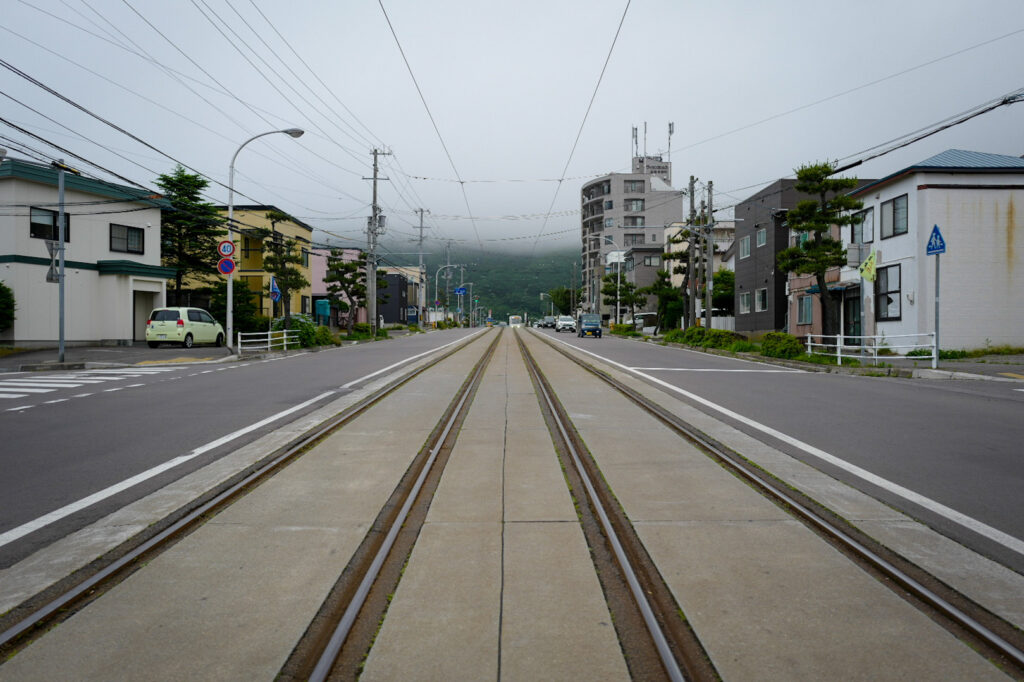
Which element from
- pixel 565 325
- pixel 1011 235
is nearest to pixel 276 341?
pixel 1011 235

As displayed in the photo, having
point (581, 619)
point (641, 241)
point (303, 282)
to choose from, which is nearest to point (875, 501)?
point (581, 619)

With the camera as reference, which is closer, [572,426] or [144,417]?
[572,426]

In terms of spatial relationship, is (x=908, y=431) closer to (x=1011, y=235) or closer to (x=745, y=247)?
(x=1011, y=235)

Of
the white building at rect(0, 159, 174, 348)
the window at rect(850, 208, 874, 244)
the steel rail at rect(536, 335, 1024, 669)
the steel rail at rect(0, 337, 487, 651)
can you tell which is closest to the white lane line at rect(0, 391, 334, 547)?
the steel rail at rect(0, 337, 487, 651)

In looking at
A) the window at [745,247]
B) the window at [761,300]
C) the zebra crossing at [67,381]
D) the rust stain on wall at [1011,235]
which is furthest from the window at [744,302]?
the zebra crossing at [67,381]

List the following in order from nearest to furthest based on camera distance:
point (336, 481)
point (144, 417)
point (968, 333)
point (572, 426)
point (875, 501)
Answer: point (875, 501), point (336, 481), point (572, 426), point (144, 417), point (968, 333)

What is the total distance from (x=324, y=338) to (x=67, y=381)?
1694cm

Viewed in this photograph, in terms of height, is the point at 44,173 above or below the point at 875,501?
above

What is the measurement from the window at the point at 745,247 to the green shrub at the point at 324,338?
2694 cm

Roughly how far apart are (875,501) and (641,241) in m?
97.4

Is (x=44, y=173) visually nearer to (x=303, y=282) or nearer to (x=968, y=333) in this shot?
(x=303, y=282)

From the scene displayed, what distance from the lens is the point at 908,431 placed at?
27.9 ft

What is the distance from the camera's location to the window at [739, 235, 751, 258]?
4453 cm

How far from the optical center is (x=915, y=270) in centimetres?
2373
